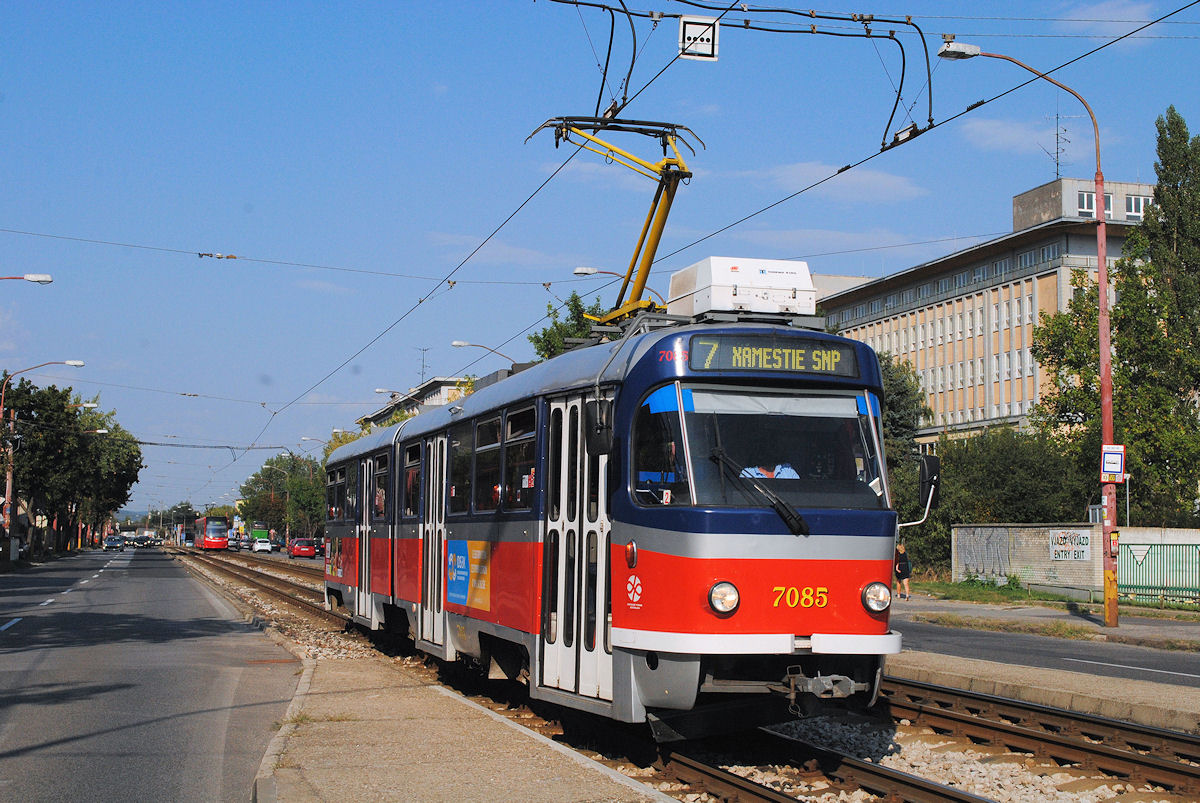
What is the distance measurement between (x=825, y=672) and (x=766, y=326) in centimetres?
262

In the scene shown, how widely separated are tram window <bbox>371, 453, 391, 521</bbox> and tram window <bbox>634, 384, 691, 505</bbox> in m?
8.78

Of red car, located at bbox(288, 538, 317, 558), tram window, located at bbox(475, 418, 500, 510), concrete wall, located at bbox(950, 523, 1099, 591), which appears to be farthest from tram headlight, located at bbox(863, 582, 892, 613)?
red car, located at bbox(288, 538, 317, 558)

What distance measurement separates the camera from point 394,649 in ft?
62.3

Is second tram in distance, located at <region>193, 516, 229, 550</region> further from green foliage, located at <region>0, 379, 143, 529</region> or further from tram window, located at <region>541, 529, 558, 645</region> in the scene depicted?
tram window, located at <region>541, 529, 558, 645</region>

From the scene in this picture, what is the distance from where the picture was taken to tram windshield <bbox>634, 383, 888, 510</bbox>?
8617 millimetres

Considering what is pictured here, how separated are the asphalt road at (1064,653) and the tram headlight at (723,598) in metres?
8.98

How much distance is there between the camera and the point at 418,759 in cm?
897

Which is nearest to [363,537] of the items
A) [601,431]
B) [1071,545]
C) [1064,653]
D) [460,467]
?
[460,467]

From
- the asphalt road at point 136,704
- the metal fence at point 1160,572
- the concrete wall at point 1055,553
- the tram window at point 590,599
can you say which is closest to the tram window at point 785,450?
the tram window at point 590,599

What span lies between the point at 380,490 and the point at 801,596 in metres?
10.5

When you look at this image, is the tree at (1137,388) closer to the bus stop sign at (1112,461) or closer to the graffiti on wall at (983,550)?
the graffiti on wall at (983,550)

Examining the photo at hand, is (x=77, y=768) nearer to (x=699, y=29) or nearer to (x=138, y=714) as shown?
(x=138, y=714)

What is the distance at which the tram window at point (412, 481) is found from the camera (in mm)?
15531

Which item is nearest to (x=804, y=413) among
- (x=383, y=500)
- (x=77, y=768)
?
(x=77, y=768)
